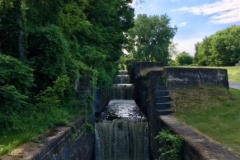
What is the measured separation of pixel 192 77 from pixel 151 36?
110 ft

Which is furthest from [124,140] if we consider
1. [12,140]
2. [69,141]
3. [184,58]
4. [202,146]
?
[184,58]

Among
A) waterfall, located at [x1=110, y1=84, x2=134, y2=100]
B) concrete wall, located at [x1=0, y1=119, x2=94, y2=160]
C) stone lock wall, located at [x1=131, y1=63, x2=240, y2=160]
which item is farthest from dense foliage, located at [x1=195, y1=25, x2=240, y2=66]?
concrete wall, located at [x1=0, y1=119, x2=94, y2=160]

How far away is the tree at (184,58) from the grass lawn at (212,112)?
6362 centimetres

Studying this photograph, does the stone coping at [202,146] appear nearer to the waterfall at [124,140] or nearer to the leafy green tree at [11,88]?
the leafy green tree at [11,88]

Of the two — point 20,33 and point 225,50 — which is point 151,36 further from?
point 20,33

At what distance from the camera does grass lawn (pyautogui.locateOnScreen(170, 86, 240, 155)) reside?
20.2 feet

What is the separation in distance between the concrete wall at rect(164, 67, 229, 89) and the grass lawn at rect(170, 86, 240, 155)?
0.31m

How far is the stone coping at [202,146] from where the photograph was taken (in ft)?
14.5

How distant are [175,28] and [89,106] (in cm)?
3791

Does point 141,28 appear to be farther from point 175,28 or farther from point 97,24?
point 97,24

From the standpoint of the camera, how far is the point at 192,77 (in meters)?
10.5

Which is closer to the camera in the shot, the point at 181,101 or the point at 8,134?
the point at 8,134

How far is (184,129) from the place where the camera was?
642 centimetres

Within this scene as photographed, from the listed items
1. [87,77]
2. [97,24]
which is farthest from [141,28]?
[87,77]
